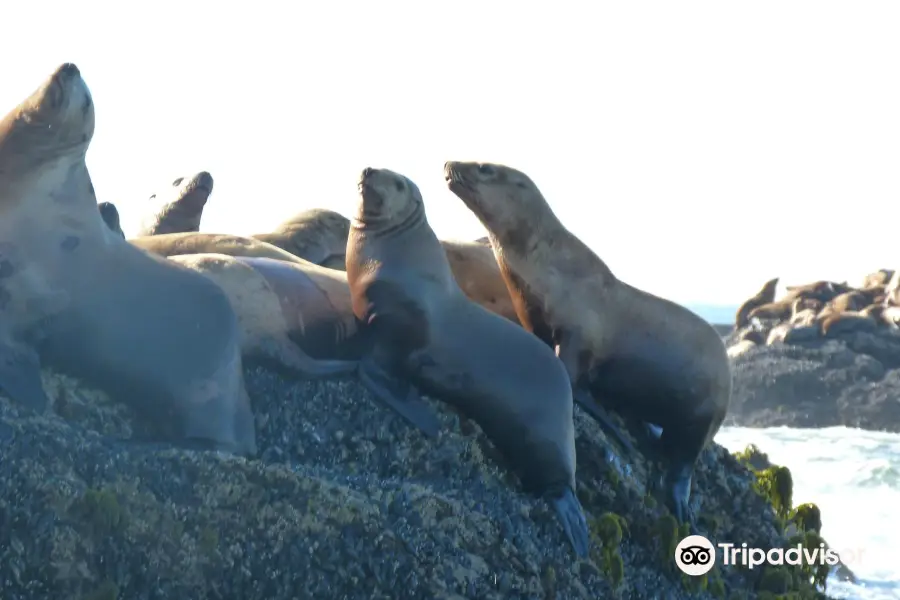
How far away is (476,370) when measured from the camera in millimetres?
6762

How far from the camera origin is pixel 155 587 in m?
4.87

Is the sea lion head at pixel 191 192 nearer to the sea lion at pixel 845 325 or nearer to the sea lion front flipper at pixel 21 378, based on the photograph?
the sea lion front flipper at pixel 21 378

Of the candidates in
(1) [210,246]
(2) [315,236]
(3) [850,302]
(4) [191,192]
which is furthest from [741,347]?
(1) [210,246]

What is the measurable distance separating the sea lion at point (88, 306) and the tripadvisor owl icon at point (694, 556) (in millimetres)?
2579

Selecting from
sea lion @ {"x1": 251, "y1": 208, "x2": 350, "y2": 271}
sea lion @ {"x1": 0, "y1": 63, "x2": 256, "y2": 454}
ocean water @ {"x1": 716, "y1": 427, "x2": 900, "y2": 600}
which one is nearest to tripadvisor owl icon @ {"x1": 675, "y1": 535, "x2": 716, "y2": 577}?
sea lion @ {"x1": 0, "y1": 63, "x2": 256, "y2": 454}

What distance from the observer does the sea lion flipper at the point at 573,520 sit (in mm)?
6406

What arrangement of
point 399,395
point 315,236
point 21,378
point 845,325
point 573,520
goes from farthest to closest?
point 845,325 < point 315,236 < point 399,395 < point 573,520 < point 21,378

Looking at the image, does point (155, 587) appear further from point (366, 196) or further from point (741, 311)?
point (741, 311)

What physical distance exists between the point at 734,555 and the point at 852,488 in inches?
579

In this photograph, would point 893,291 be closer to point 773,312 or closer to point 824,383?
point 773,312

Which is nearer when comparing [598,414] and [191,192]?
[598,414]

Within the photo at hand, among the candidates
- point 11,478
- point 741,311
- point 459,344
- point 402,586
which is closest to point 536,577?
point 402,586

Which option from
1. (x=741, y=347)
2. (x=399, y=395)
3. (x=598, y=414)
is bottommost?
(x=741, y=347)

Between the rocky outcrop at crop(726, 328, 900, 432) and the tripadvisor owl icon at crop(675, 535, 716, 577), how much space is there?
68.2 ft
